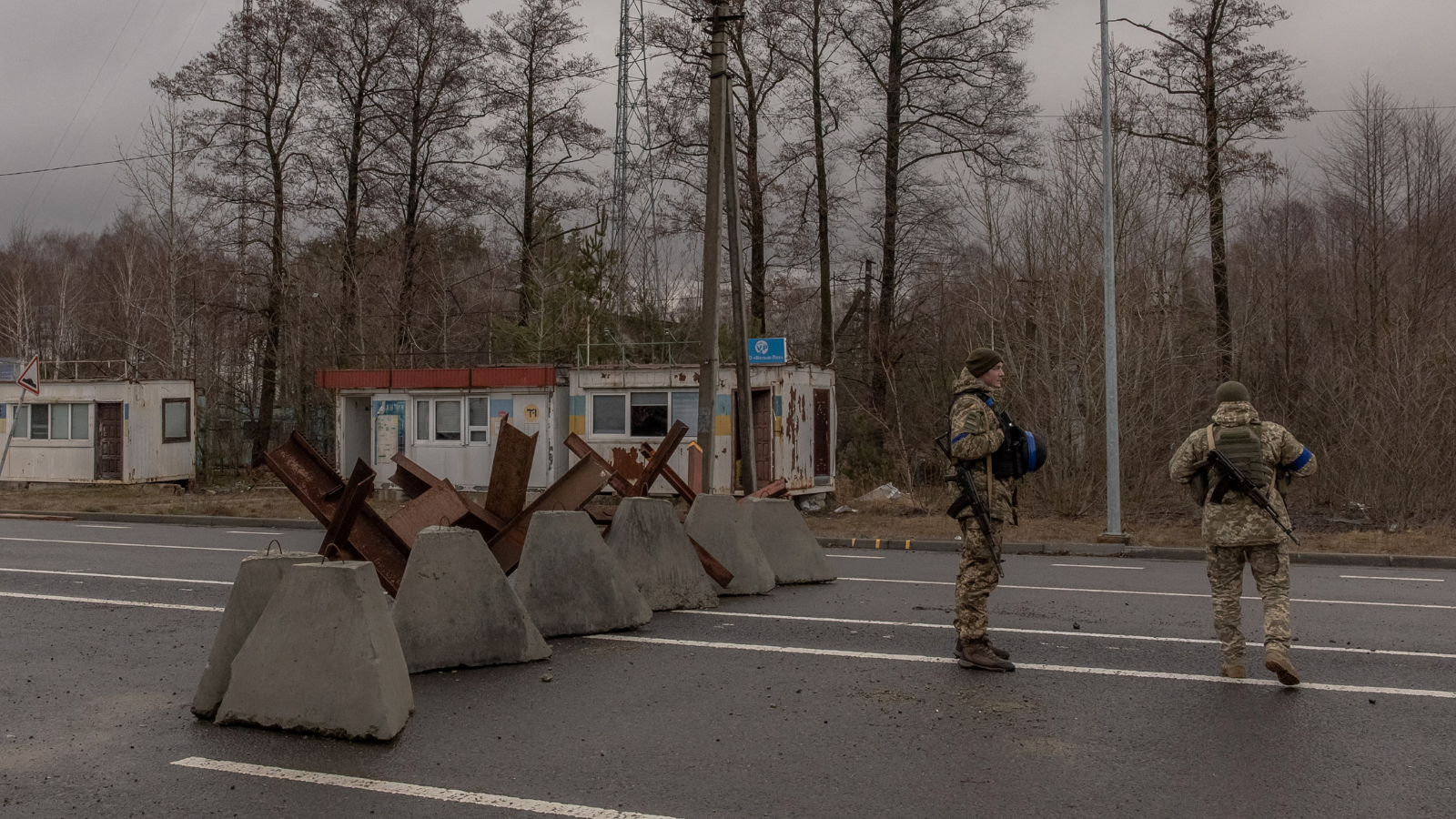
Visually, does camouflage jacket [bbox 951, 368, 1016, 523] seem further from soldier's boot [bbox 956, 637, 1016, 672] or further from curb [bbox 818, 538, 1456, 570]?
curb [bbox 818, 538, 1456, 570]

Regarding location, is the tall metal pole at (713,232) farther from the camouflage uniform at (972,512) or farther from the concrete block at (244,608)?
the concrete block at (244,608)

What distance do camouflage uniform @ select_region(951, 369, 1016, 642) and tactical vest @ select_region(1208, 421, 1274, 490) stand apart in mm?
1268

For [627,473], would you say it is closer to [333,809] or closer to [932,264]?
[333,809]

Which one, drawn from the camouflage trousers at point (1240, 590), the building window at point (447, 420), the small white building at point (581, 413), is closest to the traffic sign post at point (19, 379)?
the small white building at point (581, 413)

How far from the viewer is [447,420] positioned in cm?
2309

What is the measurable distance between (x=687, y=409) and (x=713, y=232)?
5.66 metres

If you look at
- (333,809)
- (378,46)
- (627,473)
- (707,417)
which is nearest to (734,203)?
(707,417)

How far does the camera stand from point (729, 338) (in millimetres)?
26594

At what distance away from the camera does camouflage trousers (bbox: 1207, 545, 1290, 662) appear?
6457 mm

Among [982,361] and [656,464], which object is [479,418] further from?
[982,361]

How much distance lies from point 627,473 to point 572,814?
675cm

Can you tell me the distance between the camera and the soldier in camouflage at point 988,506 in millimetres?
6730

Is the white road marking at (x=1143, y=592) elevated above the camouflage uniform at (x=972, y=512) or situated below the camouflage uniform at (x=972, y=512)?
below

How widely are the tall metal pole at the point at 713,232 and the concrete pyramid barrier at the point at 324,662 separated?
33.5ft
